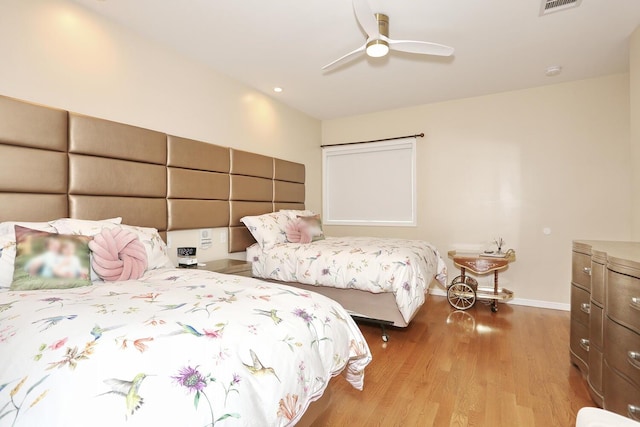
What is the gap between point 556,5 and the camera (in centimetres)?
225

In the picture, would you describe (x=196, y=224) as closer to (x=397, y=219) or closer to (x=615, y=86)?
(x=397, y=219)

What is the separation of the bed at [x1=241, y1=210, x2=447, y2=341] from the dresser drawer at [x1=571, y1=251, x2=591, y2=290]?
3.61ft

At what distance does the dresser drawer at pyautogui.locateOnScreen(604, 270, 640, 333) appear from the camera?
56.5 inches

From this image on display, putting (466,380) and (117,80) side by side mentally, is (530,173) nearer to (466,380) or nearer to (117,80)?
(466,380)

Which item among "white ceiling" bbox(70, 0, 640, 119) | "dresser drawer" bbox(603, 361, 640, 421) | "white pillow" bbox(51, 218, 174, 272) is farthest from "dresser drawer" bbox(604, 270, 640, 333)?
"white pillow" bbox(51, 218, 174, 272)

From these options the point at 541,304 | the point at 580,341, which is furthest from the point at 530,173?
the point at 580,341

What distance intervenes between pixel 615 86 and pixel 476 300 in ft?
9.23

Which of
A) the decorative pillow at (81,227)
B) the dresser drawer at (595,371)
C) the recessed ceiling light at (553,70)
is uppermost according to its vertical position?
the recessed ceiling light at (553,70)

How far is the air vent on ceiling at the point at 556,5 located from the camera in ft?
A: 7.25

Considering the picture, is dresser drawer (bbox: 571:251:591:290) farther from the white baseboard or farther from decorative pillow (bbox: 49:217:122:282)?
decorative pillow (bbox: 49:217:122:282)

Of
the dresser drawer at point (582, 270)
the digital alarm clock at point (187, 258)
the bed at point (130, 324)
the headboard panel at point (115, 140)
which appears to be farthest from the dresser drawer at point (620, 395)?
the headboard panel at point (115, 140)

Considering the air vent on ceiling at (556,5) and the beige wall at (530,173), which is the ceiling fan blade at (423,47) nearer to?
the air vent on ceiling at (556,5)

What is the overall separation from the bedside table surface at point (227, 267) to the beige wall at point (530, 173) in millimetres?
2480

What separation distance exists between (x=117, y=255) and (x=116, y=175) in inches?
32.6
